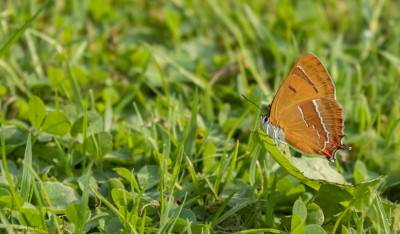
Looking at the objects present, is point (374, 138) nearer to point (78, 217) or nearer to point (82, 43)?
point (78, 217)

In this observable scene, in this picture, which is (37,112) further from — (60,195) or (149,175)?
(149,175)

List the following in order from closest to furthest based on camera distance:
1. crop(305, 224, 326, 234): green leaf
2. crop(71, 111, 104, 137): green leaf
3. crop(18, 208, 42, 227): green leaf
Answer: crop(18, 208, 42, 227): green leaf
crop(305, 224, 326, 234): green leaf
crop(71, 111, 104, 137): green leaf

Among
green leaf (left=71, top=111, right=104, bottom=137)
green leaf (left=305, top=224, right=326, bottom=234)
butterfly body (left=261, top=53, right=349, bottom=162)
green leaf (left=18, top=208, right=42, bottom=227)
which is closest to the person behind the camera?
green leaf (left=18, top=208, right=42, bottom=227)

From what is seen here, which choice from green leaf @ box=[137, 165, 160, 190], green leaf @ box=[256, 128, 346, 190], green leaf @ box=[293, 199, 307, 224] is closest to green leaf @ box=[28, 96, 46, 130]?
green leaf @ box=[137, 165, 160, 190]

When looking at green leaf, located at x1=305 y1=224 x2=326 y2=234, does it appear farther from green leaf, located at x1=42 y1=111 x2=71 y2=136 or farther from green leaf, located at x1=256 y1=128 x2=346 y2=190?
green leaf, located at x1=42 y1=111 x2=71 y2=136

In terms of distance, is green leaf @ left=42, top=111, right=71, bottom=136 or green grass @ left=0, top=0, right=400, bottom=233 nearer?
green grass @ left=0, top=0, right=400, bottom=233

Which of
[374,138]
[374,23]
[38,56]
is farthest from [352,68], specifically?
[38,56]

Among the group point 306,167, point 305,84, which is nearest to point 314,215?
point 306,167
